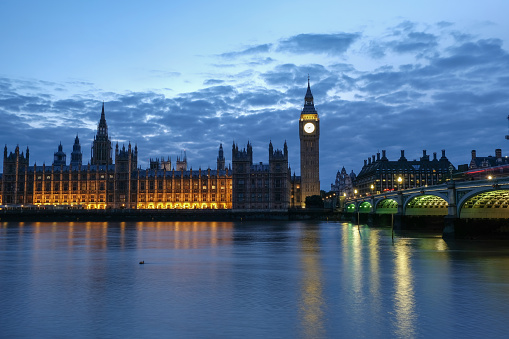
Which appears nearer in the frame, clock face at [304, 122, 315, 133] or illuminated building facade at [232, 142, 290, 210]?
illuminated building facade at [232, 142, 290, 210]

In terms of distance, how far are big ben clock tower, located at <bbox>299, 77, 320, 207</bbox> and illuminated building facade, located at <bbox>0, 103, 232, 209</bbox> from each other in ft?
74.6

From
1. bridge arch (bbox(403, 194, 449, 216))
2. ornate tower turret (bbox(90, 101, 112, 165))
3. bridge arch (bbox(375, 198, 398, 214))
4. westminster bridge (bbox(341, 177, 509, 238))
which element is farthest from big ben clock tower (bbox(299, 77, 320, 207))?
westminster bridge (bbox(341, 177, 509, 238))

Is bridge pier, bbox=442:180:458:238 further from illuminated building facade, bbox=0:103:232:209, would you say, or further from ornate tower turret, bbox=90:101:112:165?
ornate tower turret, bbox=90:101:112:165

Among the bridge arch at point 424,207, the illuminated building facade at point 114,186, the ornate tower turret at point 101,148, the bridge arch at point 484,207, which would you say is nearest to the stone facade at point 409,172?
the illuminated building facade at point 114,186

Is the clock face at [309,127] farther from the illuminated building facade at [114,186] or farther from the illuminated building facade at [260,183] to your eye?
the illuminated building facade at [114,186]

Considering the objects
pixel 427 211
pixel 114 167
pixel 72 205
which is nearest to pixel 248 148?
pixel 114 167

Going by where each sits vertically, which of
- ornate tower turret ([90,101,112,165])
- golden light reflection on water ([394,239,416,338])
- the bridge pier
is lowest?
golden light reflection on water ([394,239,416,338])

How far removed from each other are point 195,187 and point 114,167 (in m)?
26.0

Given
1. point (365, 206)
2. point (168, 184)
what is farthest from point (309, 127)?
point (365, 206)

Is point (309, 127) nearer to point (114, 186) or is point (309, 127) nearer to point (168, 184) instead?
point (168, 184)

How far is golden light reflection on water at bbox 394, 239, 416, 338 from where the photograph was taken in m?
16.9

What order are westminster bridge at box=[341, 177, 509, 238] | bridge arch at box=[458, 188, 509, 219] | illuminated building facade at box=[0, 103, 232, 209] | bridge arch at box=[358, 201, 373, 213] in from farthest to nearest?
illuminated building facade at box=[0, 103, 232, 209]
bridge arch at box=[358, 201, 373, 213]
bridge arch at box=[458, 188, 509, 219]
westminster bridge at box=[341, 177, 509, 238]

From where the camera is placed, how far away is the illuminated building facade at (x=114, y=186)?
493ft

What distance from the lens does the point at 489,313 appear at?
19156mm
